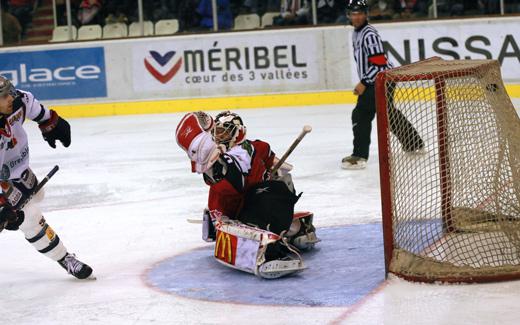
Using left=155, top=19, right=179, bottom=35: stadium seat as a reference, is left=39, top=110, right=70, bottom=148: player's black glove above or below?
above

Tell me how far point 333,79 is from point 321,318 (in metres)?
8.40

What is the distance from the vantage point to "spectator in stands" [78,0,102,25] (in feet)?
42.9

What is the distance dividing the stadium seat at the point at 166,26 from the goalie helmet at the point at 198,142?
8.32 metres

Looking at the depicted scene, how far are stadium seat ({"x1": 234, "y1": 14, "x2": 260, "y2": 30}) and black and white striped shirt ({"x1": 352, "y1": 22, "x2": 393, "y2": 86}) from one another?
4773 millimetres

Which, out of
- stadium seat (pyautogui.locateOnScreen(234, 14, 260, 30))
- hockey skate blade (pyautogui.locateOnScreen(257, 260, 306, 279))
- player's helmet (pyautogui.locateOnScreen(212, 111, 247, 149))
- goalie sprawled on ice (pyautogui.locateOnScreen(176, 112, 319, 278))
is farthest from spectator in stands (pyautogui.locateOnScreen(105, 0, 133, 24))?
hockey skate blade (pyautogui.locateOnScreen(257, 260, 306, 279))

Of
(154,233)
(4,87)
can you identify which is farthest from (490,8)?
(4,87)

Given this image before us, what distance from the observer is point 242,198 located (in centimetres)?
486

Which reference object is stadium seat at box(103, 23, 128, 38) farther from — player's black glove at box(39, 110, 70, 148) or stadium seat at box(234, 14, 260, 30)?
player's black glove at box(39, 110, 70, 148)

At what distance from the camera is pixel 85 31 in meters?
12.9

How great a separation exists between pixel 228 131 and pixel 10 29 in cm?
893

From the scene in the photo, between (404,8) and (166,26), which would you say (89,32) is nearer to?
(166,26)

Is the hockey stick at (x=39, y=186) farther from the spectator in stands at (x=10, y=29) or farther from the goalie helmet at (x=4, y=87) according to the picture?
the spectator in stands at (x=10, y=29)

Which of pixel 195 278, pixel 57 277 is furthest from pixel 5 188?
pixel 195 278

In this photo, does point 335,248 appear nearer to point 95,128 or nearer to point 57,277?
point 57,277
